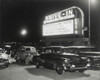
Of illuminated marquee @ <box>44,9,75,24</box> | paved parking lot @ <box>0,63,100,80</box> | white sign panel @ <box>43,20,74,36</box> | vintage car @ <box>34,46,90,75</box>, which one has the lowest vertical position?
paved parking lot @ <box>0,63,100,80</box>

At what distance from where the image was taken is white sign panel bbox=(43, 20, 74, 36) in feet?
85.3

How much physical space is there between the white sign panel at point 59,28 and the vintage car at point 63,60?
44.6 feet

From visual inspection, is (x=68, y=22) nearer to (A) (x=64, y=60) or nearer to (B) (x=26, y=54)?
(B) (x=26, y=54)

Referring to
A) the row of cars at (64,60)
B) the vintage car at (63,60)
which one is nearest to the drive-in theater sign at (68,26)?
the row of cars at (64,60)

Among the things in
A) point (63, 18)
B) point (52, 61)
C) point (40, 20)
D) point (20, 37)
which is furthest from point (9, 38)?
point (52, 61)

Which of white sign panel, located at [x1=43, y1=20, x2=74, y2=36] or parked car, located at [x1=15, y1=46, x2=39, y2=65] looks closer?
parked car, located at [x1=15, y1=46, x2=39, y2=65]

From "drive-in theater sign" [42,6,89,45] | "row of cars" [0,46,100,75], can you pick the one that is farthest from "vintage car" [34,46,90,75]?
"drive-in theater sign" [42,6,89,45]

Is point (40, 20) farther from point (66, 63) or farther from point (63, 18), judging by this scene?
point (66, 63)

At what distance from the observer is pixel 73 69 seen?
1031 centimetres

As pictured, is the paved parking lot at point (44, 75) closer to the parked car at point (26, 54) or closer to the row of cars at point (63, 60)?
the row of cars at point (63, 60)

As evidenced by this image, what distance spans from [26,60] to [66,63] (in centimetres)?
656

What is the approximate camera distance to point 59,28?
28.4 metres

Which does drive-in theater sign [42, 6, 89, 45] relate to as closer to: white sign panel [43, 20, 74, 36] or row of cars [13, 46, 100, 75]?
white sign panel [43, 20, 74, 36]

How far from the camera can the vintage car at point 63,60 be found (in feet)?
34.0
